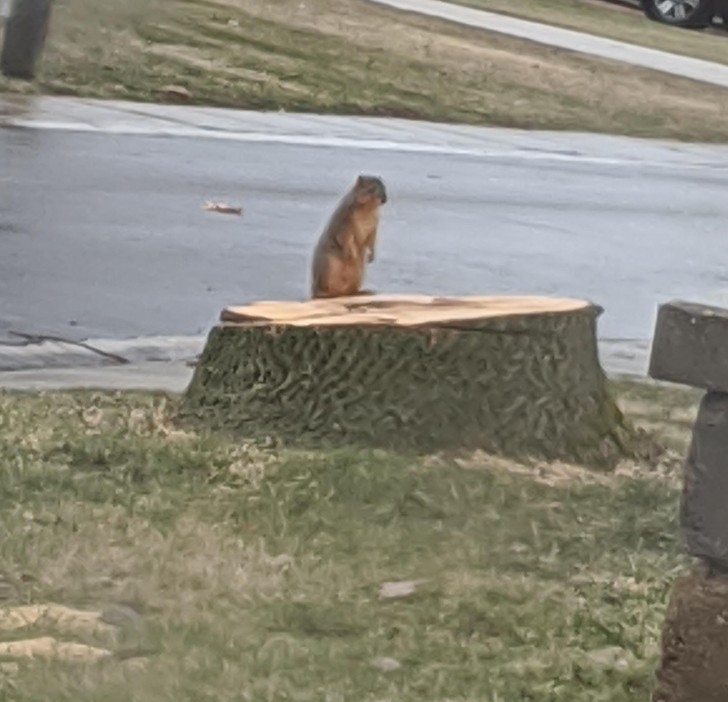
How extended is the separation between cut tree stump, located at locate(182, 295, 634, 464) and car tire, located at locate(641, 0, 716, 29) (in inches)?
853

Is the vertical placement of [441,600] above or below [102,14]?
below

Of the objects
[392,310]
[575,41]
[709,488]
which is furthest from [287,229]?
[575,41]

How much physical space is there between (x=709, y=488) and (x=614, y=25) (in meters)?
21.4

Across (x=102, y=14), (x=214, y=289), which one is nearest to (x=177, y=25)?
(x=214, y=289)

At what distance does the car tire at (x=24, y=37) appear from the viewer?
50.0 ft

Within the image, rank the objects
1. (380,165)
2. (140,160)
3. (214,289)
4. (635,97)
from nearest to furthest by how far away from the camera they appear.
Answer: (214,289) → (140,160) → (380,165) → (635,97)

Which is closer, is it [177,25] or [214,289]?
[214,289]

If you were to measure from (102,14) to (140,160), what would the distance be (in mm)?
8503

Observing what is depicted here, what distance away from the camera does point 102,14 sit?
5262mm

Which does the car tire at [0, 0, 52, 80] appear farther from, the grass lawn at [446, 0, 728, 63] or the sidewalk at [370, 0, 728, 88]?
the grass lawn at [446, 0, 728, 63]

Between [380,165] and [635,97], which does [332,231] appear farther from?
[635,97]

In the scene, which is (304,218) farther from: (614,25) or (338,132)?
(614,25)

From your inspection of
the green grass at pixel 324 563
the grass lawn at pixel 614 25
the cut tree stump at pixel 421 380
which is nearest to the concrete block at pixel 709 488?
the green grass at pixel 324 563

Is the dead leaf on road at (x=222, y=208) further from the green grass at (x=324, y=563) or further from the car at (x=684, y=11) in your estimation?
the car at (x=684, y=11)
